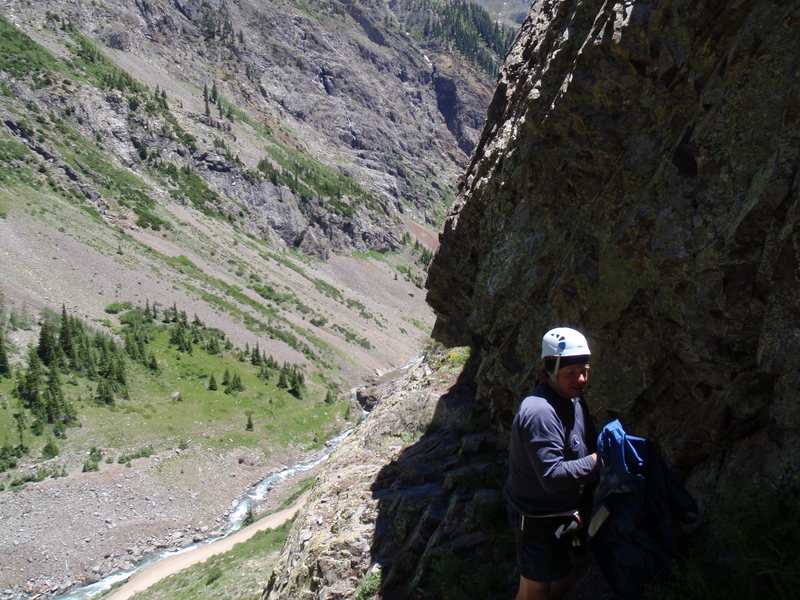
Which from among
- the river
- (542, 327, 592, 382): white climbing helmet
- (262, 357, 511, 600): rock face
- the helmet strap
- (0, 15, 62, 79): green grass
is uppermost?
(542, 327, 592, 382): white climbing helmet

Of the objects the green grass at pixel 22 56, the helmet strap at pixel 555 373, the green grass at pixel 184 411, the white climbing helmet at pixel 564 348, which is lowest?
the green grass at pixel 184 411

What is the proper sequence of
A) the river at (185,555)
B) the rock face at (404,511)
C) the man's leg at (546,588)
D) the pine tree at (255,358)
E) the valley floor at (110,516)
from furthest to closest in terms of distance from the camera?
the pine tree at (255,358), the valley floor at (110,516), the river at (185,555), the rock face at (404,511), the man's leg at (546,588)

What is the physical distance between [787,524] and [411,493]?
629 centimetres

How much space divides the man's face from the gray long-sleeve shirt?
0.09 meters

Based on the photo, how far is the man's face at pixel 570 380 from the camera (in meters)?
4.45

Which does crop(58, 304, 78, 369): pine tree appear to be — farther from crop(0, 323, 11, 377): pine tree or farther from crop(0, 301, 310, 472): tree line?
crop(0, 323, 11, 377): pine tree

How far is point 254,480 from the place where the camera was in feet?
125

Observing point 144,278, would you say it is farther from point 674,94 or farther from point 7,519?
point 674,94

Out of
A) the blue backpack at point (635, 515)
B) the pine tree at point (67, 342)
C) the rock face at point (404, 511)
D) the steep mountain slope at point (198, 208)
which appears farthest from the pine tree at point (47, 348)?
the blue backpack at point (635, 515)

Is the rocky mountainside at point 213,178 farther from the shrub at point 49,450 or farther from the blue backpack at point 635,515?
the blue backpack at point 635,515

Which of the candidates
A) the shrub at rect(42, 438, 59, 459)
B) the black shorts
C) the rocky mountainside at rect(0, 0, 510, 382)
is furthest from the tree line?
the black shorts

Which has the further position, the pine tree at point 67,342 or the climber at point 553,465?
the pine tree at point 67,342

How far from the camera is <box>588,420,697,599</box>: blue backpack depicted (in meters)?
4.32

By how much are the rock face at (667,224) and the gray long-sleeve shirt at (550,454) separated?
5.04 feet
